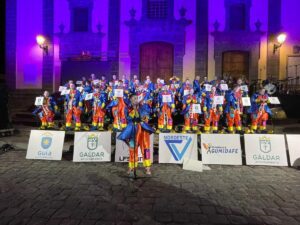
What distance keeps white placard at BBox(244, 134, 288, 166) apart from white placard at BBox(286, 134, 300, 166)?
0.20 meters

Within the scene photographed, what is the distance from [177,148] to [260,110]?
4.27 metres

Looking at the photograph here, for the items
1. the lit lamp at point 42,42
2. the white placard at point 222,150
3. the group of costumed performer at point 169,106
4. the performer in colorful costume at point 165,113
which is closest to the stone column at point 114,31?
the lit lamp at point 42,42

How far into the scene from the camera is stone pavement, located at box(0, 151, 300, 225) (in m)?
4.69

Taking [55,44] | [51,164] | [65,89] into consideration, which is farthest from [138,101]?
[55,44]

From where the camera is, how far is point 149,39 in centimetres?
1822

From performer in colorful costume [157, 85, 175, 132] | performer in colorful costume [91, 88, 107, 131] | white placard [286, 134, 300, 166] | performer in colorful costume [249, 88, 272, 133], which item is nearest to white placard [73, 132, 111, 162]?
performer in colorful costume [91, 88, 107, 131]

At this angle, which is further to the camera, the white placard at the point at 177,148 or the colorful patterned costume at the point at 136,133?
the white placard at the point at 177,148

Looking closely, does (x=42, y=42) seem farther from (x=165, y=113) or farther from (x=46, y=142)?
(x=46, y=142)

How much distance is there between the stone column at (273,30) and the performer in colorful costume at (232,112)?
8.12 m

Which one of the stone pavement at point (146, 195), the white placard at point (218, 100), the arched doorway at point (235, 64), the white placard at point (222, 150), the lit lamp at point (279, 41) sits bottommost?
the stone pavement at point (146, 195)

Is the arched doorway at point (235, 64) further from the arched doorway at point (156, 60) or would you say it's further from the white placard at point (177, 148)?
the white placard at point (177, 148)

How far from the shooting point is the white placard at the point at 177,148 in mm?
8102

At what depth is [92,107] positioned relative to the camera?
12102 millimetres

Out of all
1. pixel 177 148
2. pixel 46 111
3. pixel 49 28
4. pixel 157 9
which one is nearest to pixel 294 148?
pixel 177 148
